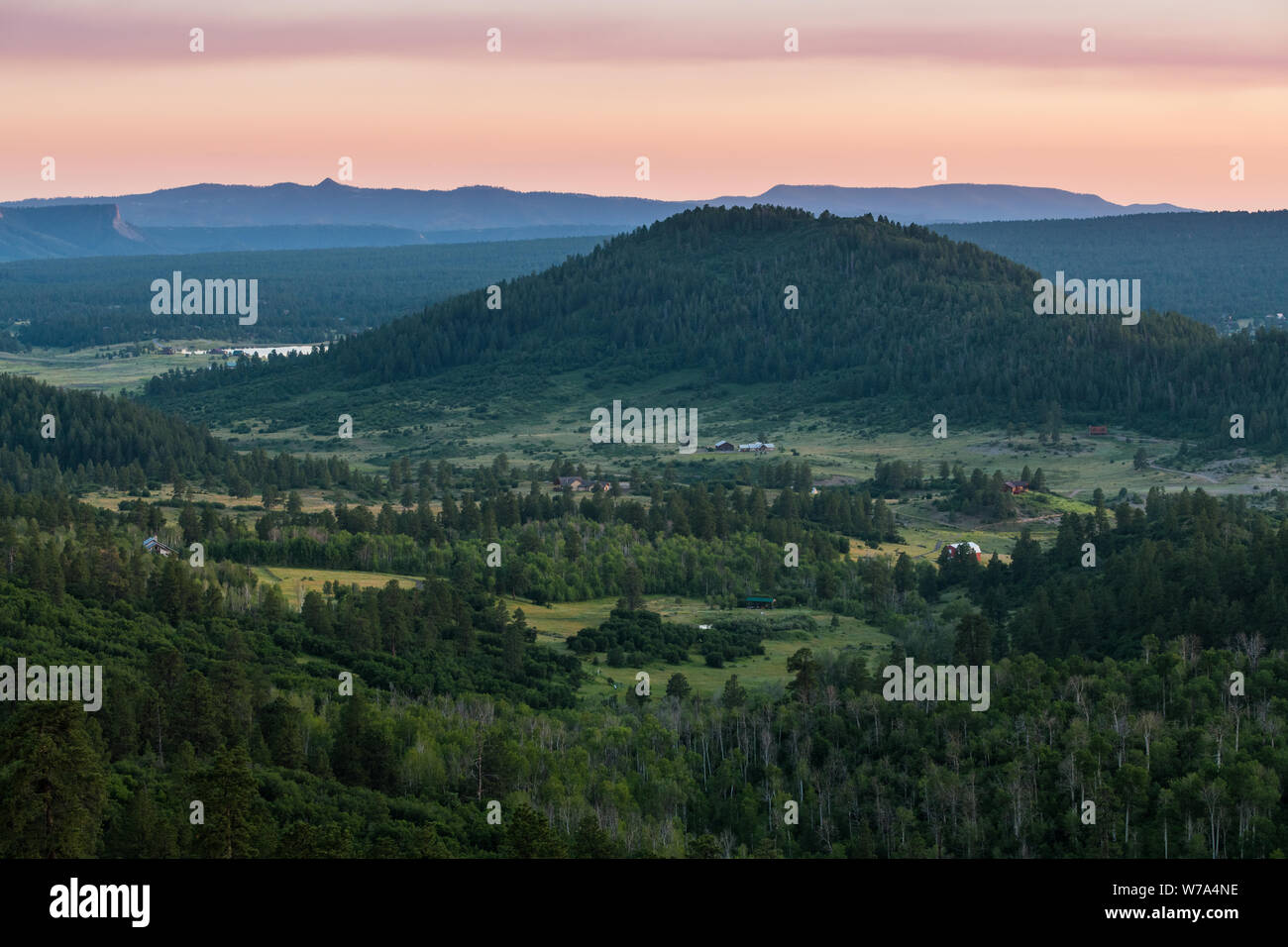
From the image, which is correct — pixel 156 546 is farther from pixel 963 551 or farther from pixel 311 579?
pixel 963 551

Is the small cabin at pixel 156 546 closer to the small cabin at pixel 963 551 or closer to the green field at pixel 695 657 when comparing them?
the green field at pixel 695 657

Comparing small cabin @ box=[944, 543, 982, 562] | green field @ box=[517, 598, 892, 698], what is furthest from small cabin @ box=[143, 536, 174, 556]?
small cabin @ box=[944, 543, 982, 562]

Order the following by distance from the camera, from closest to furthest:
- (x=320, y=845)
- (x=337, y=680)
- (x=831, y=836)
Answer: (x=320, y=845), (x=831, y=836), (x=337, y=680)

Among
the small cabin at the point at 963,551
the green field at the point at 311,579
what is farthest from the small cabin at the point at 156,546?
the small cabin at the point at 963,551

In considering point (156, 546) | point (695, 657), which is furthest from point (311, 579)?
point (695, 657)

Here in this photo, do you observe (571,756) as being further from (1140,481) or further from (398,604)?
(1140,481)
